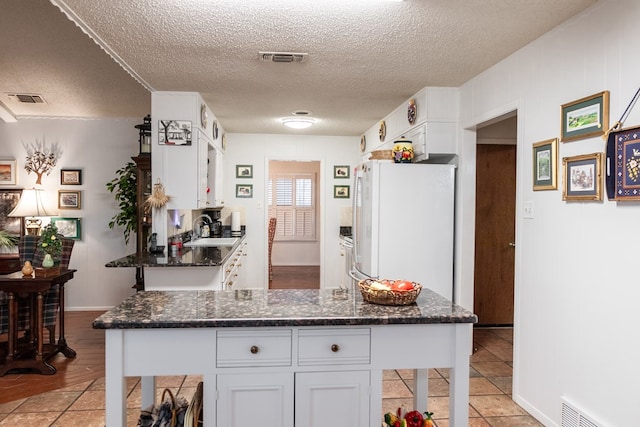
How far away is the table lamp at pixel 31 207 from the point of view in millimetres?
5039

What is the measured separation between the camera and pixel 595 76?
2.24m

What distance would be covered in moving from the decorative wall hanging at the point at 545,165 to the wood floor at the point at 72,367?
3.43 meters

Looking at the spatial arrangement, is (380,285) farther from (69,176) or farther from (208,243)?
(69,176)

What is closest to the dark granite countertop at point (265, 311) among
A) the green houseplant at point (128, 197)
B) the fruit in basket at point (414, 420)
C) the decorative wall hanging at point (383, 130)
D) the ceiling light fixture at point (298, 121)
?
the fruit in basket at point (414, 420)

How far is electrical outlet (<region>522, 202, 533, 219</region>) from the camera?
2818 millimetres

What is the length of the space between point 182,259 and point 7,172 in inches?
124

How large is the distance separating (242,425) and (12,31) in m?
3.41

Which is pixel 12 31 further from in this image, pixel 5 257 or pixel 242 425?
pixel 242 425

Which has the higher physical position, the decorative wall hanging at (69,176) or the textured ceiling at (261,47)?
the textured ceiling at (261,47)

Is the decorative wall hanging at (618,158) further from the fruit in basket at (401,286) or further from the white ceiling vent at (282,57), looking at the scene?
the white ceiling vent at (282,57)

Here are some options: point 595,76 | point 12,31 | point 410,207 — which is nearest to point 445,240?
point 410,207

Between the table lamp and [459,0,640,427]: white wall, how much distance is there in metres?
4.92

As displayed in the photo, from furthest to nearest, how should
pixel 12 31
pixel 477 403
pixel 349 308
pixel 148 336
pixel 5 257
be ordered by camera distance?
pixel 5 257, pixel 12 31, pixel 477 403, pixel 349 308, pixel 148 336

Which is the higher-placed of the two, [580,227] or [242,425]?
[580,227]
